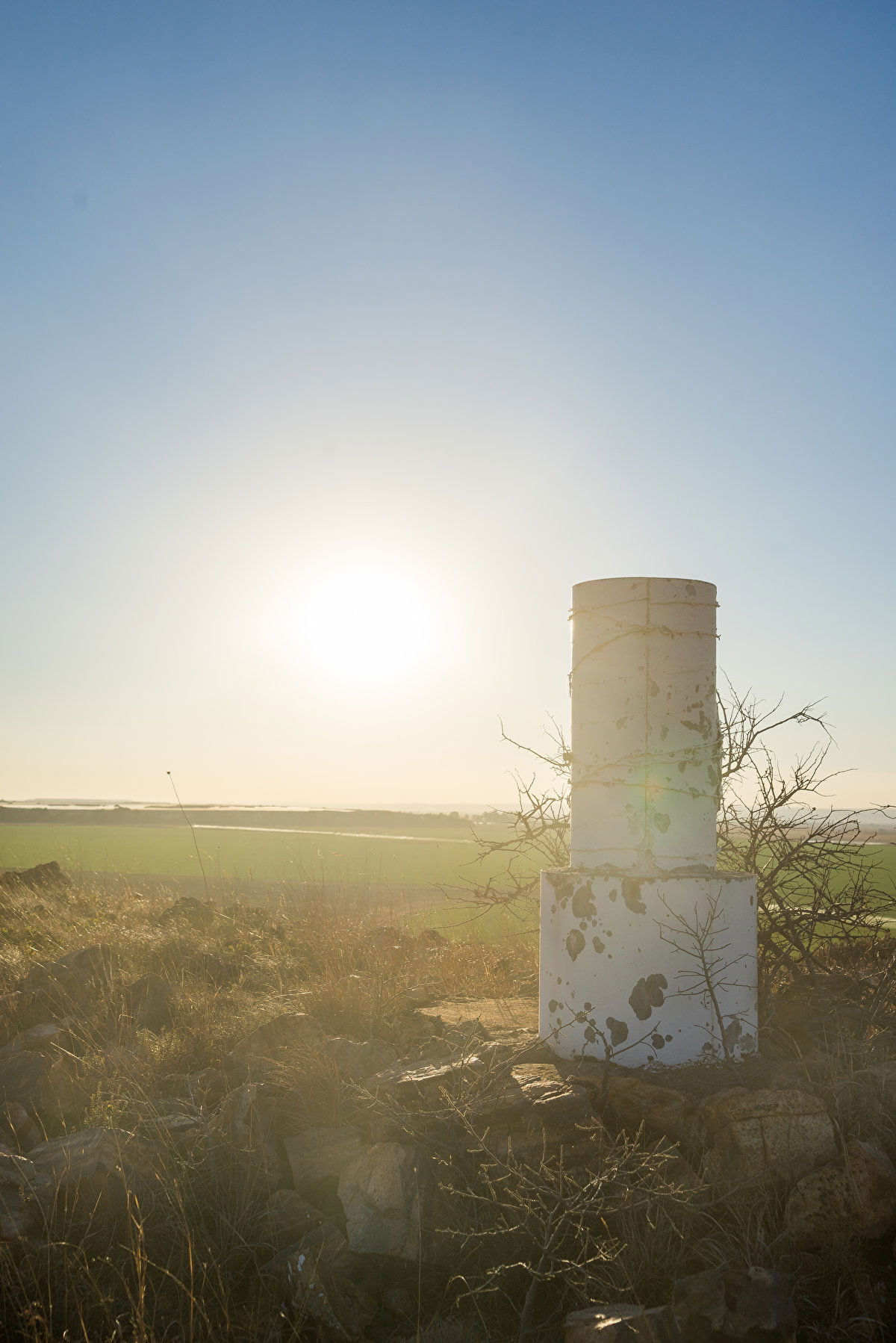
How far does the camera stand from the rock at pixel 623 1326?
3316 mm

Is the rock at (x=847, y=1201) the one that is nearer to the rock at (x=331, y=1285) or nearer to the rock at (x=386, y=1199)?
the rock at (x=386, y=1199)

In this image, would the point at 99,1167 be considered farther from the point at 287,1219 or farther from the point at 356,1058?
the point at 356,1058

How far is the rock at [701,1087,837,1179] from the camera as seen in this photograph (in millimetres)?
4426

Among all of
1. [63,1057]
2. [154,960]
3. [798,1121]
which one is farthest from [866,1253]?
[154,960]

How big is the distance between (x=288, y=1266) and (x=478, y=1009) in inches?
131

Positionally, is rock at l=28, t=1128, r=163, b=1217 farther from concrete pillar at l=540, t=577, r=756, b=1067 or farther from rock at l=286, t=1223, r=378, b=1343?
concrete pillar at l=540, t=577, r=756, b=1067

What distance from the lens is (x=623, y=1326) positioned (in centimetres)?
335

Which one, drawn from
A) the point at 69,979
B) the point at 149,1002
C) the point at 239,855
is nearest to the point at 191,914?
the point at 69,979

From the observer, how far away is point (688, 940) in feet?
18.2

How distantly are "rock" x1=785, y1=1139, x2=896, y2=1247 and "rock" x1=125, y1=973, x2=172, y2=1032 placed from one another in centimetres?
459

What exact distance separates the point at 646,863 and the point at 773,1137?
171cm

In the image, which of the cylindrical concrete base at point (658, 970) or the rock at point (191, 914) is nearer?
the cylindrical concrete base at point (658, 970)

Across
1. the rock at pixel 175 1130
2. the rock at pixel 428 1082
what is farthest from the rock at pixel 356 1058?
the rock at pixel 175 1130

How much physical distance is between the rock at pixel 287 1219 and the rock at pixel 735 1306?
1.73m
